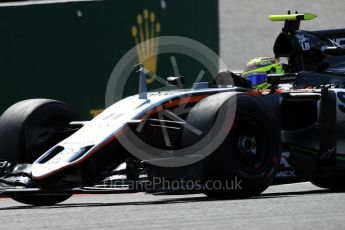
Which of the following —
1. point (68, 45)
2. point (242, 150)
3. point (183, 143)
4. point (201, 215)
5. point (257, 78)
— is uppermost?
point (68, 45)

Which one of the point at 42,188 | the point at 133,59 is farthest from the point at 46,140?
the point at 133,59

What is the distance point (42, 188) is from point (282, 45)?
3.63m

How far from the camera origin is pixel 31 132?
8.56m

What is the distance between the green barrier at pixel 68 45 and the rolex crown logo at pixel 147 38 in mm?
22

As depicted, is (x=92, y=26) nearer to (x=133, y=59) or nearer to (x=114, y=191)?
(x=133, y=59)

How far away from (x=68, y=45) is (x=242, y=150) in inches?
291

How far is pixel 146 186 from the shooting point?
7.46 metres

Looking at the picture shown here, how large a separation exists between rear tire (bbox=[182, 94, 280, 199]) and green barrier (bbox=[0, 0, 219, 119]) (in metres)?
6.61

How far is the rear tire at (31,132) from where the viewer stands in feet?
27.7

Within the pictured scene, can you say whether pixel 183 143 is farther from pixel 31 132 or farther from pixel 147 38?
pixel 147 38

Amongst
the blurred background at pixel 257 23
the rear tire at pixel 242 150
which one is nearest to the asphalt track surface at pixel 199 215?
the rear tire at pixel 242 150

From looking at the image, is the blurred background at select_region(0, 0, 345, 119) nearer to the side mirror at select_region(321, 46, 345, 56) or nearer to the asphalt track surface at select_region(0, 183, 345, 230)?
the side mirror at select_region(321, 46, 345, 56)

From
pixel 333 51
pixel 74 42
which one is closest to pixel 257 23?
pixel 74 42

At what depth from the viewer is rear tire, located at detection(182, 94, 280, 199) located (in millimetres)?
7551
